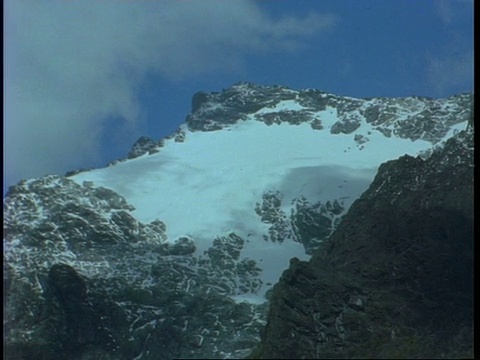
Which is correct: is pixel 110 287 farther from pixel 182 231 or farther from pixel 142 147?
pixel 142 147

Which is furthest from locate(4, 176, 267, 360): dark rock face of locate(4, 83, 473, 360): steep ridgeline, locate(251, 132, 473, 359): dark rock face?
locate(251, 132, 473, 359): dark rock face

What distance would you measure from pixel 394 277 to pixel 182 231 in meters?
14.0

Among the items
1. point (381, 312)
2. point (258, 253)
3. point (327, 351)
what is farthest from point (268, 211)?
point (327, 351)

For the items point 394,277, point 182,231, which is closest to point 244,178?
point 182,231

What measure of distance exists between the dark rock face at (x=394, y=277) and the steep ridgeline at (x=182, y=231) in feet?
6.04

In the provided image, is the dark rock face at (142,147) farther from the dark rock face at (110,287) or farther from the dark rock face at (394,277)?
the dark rock face at (394,277)

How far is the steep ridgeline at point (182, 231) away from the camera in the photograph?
4816cm

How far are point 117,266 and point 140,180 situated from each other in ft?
28.8

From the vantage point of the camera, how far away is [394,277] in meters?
46.8

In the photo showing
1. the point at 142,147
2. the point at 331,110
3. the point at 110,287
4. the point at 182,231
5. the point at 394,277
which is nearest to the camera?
the point at 394,277

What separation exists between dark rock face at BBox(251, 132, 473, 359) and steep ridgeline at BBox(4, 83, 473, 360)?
1840 mm

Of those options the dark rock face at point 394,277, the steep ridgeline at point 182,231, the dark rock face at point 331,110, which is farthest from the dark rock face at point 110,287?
the dark rock face at point 331,110

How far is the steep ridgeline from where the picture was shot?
48.2m

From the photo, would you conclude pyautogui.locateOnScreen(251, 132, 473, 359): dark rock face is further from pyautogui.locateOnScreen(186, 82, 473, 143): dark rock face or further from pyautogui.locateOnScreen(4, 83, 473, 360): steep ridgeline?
pyautogui.locateOnScreen(186, 82, 473, 143): dark rock face
